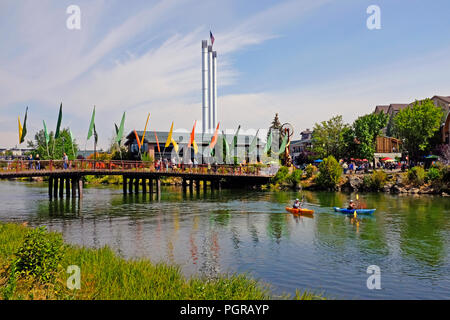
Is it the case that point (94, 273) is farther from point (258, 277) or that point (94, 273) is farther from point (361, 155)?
point (361, 155)

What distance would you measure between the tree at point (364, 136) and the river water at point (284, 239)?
30.7 meters

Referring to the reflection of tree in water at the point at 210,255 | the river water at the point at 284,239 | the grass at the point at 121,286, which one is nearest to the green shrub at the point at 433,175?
the river water at the point at 284,239

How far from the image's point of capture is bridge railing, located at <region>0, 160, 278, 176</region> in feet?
161

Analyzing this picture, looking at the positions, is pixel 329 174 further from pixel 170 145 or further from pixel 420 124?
pixel 170 145

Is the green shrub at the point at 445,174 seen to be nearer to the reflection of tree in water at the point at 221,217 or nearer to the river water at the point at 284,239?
the river water at the point at 284,239

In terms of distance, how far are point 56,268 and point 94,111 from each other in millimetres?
44739

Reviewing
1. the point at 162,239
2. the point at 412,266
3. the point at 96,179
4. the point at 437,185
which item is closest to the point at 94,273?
the point at 162,239

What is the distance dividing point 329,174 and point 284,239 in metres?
42.9

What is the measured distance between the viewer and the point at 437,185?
202 feet

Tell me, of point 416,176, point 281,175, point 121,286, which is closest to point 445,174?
point 416,176

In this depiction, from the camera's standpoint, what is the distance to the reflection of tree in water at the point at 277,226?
31.7 m

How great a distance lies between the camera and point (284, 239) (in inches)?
1201

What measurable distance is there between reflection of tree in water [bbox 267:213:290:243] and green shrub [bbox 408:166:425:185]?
31.3 m
